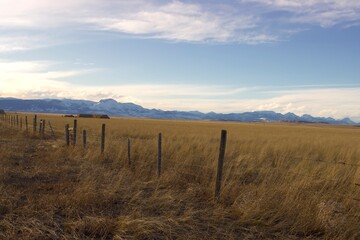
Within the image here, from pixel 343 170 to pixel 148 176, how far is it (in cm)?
595

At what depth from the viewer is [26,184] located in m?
10.0

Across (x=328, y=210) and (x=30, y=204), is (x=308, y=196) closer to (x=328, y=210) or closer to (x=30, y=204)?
→ (x=328, y=210)

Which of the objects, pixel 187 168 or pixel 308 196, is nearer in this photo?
pixel 308 196

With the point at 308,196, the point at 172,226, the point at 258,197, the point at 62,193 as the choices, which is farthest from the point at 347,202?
the point at 62,193

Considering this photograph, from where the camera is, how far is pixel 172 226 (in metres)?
6.86

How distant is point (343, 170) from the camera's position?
495 inches

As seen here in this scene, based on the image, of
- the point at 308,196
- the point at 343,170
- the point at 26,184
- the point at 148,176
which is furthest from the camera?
the point at 343,170

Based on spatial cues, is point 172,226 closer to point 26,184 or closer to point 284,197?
point 284,197

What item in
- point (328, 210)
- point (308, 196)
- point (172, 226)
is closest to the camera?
point (172, 226)

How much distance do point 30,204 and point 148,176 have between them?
416 centimetres

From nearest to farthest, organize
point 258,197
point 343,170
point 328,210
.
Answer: point 328,210
point 258,197
point 343,170

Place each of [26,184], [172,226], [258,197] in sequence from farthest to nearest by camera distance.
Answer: [26,184], [258,197], [172,226]

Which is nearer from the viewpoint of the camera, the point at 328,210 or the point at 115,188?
the point at 328,210

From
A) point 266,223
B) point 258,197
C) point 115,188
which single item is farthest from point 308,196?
point 115,188
